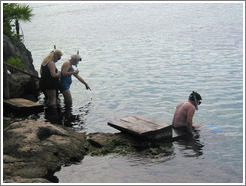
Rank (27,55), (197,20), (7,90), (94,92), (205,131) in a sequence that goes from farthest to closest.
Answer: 1. (197,20)
2. (27,55)
3. (94,92)
4. (7,90)
5. (205,131)

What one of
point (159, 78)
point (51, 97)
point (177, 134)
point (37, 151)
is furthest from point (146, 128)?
point (159, 78)

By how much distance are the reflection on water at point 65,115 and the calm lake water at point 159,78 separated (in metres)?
0.18

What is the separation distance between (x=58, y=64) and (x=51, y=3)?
50.7 metres

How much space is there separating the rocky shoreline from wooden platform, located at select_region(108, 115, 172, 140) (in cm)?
25

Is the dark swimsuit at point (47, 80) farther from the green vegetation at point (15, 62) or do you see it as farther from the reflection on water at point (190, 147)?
the reflection on water at point (190, 147)

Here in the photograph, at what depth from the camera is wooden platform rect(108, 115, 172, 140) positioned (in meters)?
10.2

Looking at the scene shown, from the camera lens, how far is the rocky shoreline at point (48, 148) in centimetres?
851

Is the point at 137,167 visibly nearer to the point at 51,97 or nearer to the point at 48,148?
the point at 48,148

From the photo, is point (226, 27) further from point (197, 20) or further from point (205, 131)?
point (205, 131)

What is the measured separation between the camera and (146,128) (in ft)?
34.0

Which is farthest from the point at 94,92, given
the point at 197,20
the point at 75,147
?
the point at 197,20

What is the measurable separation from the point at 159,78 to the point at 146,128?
437 inches

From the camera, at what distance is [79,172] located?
8906 millimetres

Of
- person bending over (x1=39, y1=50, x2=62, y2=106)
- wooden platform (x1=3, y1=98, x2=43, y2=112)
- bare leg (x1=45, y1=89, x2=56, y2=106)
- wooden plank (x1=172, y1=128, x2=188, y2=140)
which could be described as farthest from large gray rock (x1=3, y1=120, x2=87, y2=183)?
bare leg (x1=45, y1=89, x2=56, y2=106)
